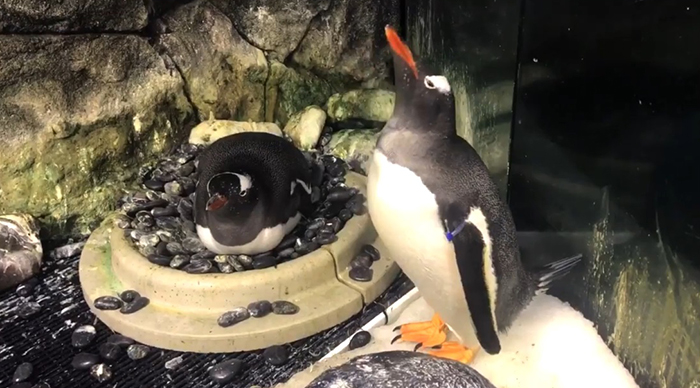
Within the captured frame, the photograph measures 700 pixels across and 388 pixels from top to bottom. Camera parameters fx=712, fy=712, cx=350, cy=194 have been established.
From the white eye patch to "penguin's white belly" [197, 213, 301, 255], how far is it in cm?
78

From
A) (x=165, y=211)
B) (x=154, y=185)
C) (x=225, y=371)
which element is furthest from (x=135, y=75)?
(x=225, y=371)

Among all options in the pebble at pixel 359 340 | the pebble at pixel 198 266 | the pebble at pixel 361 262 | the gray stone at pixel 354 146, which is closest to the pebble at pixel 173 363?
the pebble at pixel 198 266

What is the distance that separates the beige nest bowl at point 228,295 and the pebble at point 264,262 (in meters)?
0.04

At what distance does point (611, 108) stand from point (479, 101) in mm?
716

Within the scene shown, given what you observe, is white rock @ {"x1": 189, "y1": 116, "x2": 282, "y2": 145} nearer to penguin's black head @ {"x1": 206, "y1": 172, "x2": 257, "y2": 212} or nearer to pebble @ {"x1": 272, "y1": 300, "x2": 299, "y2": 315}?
penguin's black head @ {"x1": 206, "y1": 172, "x2": 257, "y2": 212}

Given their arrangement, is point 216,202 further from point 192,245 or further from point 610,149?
point 610,149

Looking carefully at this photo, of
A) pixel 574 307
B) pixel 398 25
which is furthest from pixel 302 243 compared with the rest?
pixel 398 25

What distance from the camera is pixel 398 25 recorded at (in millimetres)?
3180

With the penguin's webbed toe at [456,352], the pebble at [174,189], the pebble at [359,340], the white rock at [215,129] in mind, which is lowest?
the pebble at [359,340]

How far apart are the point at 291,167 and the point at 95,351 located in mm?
803

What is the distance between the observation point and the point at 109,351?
1.91 meters

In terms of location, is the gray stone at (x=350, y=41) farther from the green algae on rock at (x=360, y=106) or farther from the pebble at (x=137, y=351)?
the pebble at (x=137, y=351)

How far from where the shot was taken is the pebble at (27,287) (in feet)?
7.24

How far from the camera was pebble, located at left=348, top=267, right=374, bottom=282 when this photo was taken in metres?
2.11
